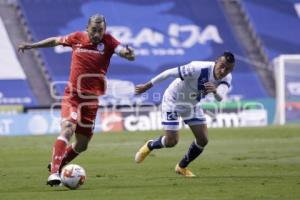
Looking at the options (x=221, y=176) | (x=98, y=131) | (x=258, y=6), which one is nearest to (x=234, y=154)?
(x=221, y=176)

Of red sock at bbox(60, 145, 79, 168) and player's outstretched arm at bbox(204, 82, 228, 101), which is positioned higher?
player's outstretched arm at bbox(204, 82, 228, 101)

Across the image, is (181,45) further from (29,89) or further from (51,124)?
(51,124)

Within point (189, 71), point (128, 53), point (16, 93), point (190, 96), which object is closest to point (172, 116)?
point (190, 96)

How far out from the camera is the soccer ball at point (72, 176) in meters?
12.1

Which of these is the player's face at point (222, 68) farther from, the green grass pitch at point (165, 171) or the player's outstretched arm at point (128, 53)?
the player's outstretched arm at point (128, 53)

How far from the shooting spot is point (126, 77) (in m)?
42.5

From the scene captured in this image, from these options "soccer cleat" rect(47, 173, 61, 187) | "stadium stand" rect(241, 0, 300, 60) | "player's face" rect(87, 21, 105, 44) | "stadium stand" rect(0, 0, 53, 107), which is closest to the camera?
"soccer cleat" rect(47, 173, 61, 187)

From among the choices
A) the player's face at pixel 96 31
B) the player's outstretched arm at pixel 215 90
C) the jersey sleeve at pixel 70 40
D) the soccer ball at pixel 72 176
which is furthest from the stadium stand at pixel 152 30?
the soccer ball at pixel 72 176

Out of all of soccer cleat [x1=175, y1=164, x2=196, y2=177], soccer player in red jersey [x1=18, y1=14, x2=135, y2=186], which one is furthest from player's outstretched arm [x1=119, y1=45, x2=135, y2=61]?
soccer cleat [x1=175, y1=164, x2=196, y2=177]

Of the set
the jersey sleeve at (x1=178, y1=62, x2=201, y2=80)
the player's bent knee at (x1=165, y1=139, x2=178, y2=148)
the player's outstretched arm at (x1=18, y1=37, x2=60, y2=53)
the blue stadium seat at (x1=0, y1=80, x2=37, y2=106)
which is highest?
the blue stadium seat at (x1=0, y1=80, x2=37, y2=106)

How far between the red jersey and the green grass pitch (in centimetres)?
160

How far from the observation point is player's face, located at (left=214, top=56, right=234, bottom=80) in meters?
13.8

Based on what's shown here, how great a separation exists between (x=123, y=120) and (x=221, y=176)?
71.2 ft

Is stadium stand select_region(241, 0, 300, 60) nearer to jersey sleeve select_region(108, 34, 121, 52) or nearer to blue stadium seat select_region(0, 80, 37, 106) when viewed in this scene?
blue stadium seat select_region(0, 80, 37, 106)
